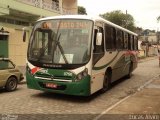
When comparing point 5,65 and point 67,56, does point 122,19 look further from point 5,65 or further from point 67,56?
point 67,56

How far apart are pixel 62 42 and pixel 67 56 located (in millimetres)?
591

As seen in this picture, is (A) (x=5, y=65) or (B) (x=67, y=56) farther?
(A) (x=5, y=65)

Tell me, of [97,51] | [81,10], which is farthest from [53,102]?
[81,10]

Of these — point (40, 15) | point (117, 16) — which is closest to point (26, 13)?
point (40, 15)

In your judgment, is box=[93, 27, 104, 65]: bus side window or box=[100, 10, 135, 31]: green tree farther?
box=[100, 10, 135, 31]: green tree

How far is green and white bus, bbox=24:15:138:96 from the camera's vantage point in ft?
32.8

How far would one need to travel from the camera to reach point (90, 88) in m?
10.2

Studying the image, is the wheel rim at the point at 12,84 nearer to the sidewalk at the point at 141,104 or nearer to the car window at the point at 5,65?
the car window at the point at 5,65

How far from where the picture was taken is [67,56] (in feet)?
33.1

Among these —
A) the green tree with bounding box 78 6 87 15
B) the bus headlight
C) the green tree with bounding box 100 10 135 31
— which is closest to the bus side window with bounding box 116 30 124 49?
the bus headlight

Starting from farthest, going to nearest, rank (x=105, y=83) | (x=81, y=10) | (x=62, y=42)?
(x=81, y=10), (x=105, y=83), (x=62, y=42)

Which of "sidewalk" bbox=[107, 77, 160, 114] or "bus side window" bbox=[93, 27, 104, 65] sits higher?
"bus side window" bbox=[93, 27, 104, 65]

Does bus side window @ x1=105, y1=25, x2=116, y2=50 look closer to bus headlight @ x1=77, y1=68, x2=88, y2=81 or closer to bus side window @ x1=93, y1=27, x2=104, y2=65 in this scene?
bus side window @ x1=93, y1=27, x2=104, y2=65

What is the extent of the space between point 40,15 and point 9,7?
4.33 meters
